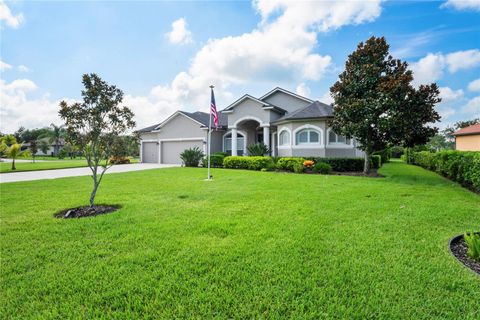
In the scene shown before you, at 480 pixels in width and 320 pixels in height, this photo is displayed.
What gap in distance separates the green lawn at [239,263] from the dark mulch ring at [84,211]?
0.35 m

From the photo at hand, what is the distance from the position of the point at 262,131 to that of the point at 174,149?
10.2m

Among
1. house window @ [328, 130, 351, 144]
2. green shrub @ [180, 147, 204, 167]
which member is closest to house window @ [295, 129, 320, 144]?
house window @ [328, 130, 351, 144]

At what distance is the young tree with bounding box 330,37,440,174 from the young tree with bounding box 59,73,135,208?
1160 cm

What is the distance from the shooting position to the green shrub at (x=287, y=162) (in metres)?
16.3

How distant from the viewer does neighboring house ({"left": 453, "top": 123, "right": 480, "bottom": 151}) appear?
25.7m

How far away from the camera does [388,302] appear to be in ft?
8.44

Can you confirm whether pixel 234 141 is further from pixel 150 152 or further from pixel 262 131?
pixel 150 152

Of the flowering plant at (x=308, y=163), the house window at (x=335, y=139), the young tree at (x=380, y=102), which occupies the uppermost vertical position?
the young tree at (x=380, y=102)

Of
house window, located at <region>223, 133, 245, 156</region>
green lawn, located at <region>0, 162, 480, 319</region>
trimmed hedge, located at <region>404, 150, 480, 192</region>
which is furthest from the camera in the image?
house window, located at <region>223, 133, 245, 156</region>

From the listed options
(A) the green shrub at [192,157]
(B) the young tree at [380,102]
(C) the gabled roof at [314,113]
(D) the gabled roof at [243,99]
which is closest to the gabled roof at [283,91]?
(D) the gabled roof at [243,99]

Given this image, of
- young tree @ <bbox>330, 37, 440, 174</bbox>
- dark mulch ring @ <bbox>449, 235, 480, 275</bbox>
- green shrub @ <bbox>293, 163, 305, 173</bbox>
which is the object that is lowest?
dark mulch ring @ <bbox>449, 235, 480, 275</bbox>

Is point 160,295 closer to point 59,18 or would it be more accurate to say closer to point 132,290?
point 132,290

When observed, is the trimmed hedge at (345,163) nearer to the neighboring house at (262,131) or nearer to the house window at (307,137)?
the neighboring house at (262,131)

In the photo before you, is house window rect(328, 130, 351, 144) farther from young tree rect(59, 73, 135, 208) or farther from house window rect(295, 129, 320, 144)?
young tree rect(59, 73, 135, 208)
